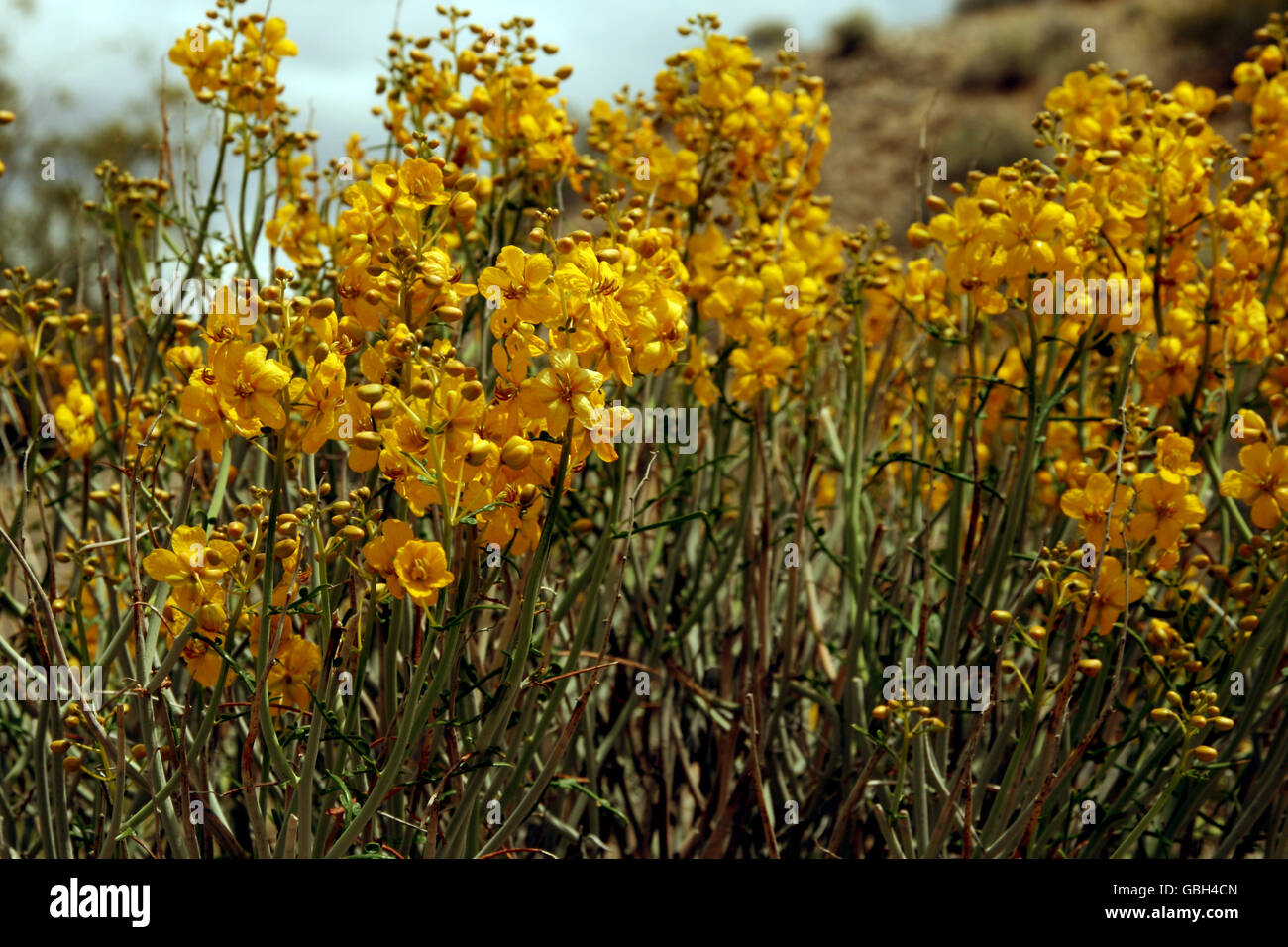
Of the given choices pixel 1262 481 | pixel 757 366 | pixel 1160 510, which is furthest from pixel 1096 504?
pixel 757 366

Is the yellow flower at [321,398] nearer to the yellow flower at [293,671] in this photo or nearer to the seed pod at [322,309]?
the seed pod at [322,309]

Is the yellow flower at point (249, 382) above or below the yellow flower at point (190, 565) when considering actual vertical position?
above

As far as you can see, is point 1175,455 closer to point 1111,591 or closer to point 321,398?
point 1111,591

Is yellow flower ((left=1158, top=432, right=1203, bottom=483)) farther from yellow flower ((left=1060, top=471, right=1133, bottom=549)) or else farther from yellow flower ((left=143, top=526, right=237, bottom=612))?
yellow flower ((left=143, top=526, right=237, bottom=612))

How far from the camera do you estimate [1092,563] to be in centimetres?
186

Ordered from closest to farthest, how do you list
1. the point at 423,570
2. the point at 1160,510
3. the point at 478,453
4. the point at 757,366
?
the point at 478,453, the point at 423,570, the point at 1160,510, the point at 757,366

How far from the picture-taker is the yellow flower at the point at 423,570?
1339mm

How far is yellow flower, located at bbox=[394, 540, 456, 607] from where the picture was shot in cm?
134

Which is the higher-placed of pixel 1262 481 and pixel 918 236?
pixel 918 236

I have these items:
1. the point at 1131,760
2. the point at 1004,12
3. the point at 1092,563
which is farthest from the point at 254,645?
the point at 1004,12

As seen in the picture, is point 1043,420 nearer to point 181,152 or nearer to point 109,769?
point 109,769

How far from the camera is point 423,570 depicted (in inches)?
53.9

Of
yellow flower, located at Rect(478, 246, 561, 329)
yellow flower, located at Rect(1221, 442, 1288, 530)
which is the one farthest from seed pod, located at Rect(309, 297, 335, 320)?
yellow flower, located at Rect(1221, 442, 1288, 530)

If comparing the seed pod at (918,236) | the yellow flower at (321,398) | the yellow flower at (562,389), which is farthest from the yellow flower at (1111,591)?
the yellow flower at (321,398)
